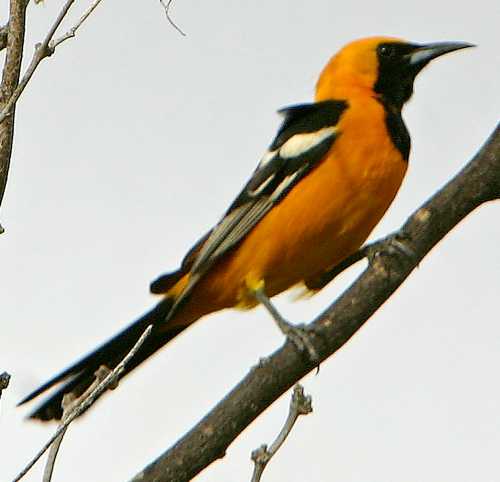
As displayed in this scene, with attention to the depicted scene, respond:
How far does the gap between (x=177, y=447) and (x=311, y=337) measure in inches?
30.2

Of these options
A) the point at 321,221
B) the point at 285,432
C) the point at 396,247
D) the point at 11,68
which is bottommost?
the point at 285,432

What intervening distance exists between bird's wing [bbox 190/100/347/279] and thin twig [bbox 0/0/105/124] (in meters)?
2.06

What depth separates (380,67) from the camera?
6086 mm

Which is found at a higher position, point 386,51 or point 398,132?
point 386,51

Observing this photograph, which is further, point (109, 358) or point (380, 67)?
point (380, 67)

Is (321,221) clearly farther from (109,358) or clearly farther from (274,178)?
(109,358)

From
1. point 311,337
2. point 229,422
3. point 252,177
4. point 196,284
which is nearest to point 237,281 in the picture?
point 196,284

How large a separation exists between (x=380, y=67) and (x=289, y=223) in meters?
1.38

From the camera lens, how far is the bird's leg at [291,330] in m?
4.22

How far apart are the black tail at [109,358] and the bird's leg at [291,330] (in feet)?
1.75

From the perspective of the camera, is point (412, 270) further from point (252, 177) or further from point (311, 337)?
point (252, 177)

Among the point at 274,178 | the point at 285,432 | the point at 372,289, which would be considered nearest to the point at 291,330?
the point at 372,289

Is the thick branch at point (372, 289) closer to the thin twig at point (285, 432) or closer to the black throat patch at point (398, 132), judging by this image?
the thin twig at point (285, 432)

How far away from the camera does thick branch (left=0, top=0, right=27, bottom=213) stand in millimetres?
3389
